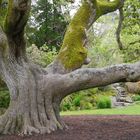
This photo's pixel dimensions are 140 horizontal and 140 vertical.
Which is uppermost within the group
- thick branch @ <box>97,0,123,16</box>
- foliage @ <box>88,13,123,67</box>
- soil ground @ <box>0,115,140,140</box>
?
foliage @ <box>88,13,123,67</box>

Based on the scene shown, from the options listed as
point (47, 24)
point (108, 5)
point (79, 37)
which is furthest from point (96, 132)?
point (47, 24)

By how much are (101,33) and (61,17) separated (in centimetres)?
765

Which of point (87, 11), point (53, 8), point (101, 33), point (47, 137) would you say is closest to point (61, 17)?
point (53, 8)

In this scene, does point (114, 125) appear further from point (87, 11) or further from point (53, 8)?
point (53, 8)

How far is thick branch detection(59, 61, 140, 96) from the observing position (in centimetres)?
1107

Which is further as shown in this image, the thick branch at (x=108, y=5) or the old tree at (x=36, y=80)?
the thick branch at (x=108, y=5)

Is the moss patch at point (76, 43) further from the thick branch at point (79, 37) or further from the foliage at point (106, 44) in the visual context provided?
the foliage at point (106, 44)

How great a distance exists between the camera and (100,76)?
11219 mm

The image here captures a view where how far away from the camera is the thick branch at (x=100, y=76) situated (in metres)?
11.1

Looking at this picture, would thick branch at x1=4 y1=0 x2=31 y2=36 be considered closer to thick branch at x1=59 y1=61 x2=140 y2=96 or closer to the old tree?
the old tree

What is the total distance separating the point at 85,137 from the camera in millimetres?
10391

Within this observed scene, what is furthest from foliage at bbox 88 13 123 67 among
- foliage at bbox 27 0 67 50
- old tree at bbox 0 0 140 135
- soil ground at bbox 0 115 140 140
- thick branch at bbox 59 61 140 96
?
thick branch at bbox 59 61 140 96

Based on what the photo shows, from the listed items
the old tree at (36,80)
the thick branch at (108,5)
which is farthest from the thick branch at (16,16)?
the thick branch at (108,5)

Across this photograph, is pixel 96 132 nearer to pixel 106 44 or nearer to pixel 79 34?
pixel 79 34
